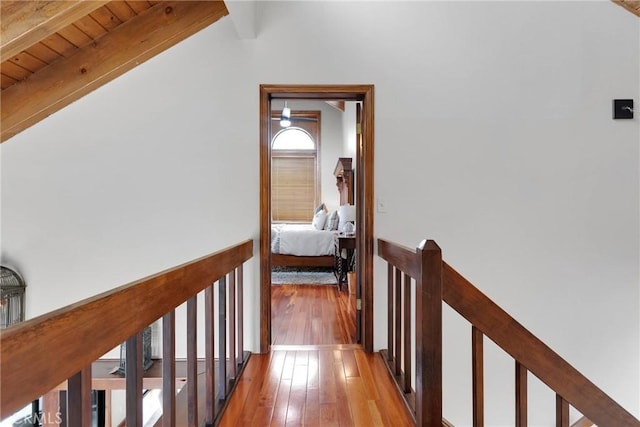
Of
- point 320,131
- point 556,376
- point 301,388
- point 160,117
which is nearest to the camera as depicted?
point 556,376

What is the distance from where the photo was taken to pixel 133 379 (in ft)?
3.13

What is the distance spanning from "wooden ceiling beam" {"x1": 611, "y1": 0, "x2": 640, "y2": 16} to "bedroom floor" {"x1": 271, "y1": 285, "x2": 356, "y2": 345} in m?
3.35

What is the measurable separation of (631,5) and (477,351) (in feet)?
9.60

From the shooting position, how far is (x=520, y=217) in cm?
251

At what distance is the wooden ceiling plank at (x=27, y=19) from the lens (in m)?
1.50

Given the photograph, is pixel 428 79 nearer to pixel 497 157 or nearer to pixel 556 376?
pixel 497 157

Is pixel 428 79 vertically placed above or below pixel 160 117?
above

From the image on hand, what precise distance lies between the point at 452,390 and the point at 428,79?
237cm

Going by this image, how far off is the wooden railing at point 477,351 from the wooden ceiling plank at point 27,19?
197 cm

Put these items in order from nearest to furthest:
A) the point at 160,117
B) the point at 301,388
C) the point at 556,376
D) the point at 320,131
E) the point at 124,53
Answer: the point at 556,376 → the point at 301,388 → the point at 124,53 → the point at 160,117 → the point at 320,131

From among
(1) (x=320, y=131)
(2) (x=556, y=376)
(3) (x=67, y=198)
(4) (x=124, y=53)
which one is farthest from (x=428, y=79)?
(1) (x=320, y=131)

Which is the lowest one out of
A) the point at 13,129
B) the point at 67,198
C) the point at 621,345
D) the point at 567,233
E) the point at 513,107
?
the point at 621,345

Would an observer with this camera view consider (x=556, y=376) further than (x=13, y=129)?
No

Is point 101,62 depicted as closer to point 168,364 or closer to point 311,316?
point 168,364
